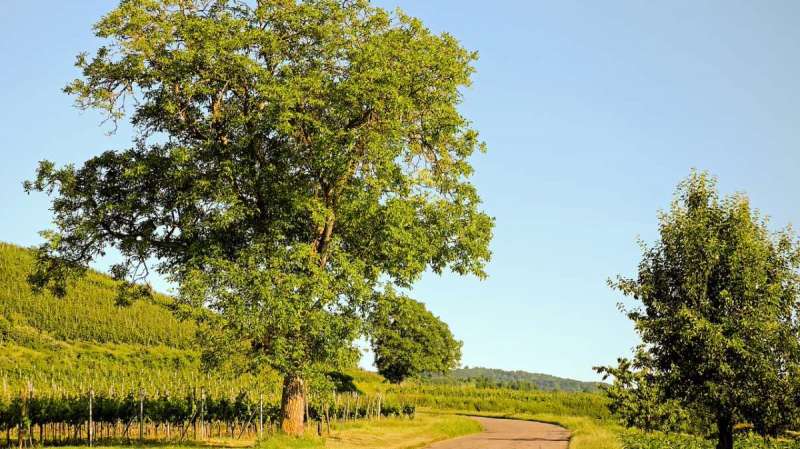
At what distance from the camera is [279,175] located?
30.8 m

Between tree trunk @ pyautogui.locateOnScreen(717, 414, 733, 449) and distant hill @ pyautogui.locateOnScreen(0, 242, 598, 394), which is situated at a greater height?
distant hill @ pyautogui.locateOnScreen(0, 242, 598, 394)

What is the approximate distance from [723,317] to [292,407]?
17754 mm

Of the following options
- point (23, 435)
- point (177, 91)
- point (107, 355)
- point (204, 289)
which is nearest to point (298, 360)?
point (204, 289)

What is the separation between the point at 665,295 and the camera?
26.1 m

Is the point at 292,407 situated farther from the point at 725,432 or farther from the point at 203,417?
the point at 725,432

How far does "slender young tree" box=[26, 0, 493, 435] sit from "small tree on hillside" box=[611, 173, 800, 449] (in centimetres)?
947

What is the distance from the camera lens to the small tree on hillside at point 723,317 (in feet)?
78.0

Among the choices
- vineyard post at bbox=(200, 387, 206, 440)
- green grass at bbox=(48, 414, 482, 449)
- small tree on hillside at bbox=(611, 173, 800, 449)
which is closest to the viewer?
small tree on hillside at bbox=(611, 173, 800, 449)

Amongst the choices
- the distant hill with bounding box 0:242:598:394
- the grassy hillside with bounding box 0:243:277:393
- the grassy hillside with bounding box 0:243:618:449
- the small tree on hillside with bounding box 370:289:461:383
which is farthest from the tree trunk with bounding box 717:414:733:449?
the small tree on hillside with bounding box 370:289:461:383

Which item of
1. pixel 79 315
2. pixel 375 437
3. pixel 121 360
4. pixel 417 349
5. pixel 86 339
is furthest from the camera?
pixel 417 349

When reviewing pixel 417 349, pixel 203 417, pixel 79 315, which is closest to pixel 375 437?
pixel 203 417

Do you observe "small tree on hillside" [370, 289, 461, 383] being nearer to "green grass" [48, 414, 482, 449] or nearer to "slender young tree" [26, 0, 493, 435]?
"green grass" [48, 414, 482, 449]

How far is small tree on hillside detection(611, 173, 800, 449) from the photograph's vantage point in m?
23.8

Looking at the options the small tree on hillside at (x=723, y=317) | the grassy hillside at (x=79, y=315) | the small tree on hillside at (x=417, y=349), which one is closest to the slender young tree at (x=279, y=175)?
the small tree on hillside at (x=723, y=317)
